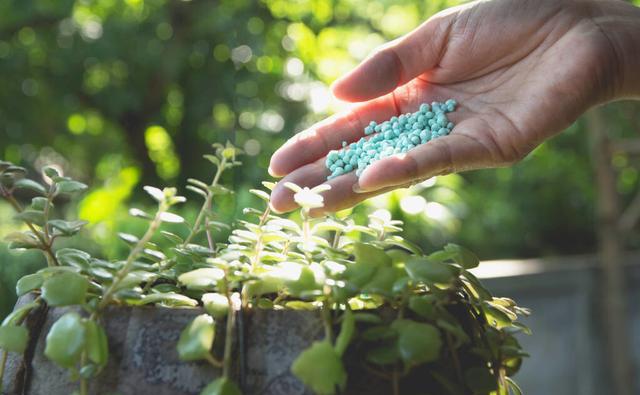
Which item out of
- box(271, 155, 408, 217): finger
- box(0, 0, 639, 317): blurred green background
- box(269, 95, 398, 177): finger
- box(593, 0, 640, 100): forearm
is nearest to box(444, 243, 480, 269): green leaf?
box(271, 155, 408, 217): finger

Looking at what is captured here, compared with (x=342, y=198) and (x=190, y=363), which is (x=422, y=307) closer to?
(x=190, y=363)

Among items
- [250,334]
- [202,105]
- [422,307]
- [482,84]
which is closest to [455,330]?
[422,307]

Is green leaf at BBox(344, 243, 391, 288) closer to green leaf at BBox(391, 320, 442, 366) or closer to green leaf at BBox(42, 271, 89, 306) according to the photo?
green leaf at BBox(391, 320, 442, 366)

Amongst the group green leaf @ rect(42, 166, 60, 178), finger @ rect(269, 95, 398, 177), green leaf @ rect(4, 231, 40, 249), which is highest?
finger @ rect(269, 95, 398, 177)

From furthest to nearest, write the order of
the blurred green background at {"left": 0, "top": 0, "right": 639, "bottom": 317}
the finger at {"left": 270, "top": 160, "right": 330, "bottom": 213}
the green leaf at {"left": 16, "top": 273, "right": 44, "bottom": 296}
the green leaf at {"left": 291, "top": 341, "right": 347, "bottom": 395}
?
the blurred green background at {"left": 0, "top": 0, "right": 639, "bottom": 317}, the finger at {"left": 270, "top": 160, "right": 330, "bottom": 213}, the green leaf at {"left": 16, "top": 273, "right": 44, "bottom": 296}, the green leaf at {"left": 291, "top": 341, "right": 347, "bottom": 395}

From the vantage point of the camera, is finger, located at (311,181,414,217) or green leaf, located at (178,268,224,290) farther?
finger, located at (311,181,414,217)

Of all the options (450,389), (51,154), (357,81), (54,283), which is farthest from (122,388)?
(51,154)

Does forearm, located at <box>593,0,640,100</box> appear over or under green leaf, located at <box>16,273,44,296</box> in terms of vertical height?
over

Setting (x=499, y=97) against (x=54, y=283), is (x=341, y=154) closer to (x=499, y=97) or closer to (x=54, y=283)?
(x=499, y=97)
